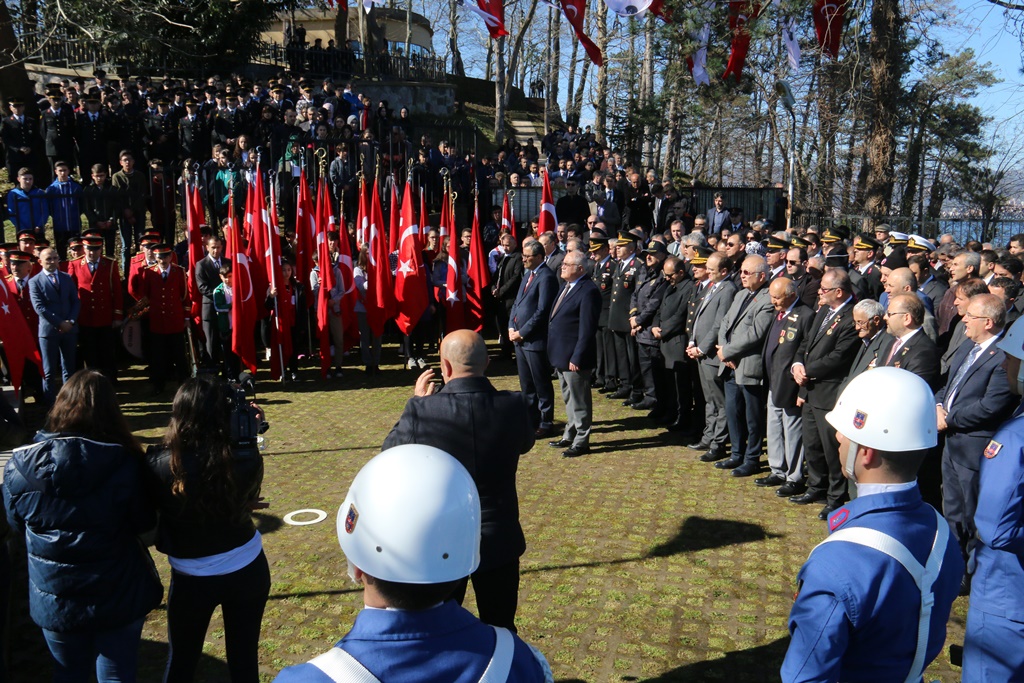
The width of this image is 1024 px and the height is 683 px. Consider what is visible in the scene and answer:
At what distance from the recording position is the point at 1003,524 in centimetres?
322

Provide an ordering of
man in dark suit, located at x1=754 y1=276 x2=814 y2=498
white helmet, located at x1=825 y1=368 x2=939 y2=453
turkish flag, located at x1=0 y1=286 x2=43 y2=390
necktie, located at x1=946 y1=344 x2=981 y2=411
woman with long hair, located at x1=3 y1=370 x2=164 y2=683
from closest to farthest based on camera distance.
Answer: white helmet, located at x1=825 y1=368 x2=939 y2=453
woman with long hair, located at x1=3 y1=370 x2=164 y2=683
necktie, located at x1=946 y1=344 x2=981 y2=411
man in dark suit, located at x1=754 y1=276 x2=814 y2=498
turkish flag, located at x1=0 y1=286 x2=43 y2=390

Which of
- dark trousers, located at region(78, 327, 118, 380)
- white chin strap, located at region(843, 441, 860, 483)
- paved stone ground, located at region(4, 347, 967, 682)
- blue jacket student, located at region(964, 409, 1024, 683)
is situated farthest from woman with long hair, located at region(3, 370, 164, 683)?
dark trousers, located at region(78, 327, 118, 380)

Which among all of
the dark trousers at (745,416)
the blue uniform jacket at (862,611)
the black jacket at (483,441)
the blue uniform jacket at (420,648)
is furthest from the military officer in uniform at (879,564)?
the dark trousers at (745,416)

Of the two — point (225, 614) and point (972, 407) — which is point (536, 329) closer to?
point (972, 407)

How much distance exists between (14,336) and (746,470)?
25.4 feet

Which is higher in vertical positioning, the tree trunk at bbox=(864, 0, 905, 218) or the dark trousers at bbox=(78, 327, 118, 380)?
the tree trunk at bbox=(864, 0, 905, 218)

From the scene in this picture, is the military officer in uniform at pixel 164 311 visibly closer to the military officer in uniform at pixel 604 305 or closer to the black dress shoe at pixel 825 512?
the military officer in uniform at pixel 604 305

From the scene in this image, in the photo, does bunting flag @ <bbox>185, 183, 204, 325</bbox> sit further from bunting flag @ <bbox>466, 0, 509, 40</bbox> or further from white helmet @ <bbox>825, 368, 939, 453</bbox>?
white helmet @ <bbox>825, 368, 939, 453</bbox>

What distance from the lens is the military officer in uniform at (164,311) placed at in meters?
10.9

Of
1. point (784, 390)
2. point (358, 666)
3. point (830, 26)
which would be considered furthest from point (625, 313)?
point (358, 666)

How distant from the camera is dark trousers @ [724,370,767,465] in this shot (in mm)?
7852

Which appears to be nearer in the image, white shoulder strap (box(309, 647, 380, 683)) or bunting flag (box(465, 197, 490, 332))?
white shoulder strap (box(309, 647, 380, 683))

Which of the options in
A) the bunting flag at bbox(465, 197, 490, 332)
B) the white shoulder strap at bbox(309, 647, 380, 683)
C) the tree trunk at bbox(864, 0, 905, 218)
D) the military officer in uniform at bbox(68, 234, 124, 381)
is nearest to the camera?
the white shoulder strap at bbox(309, 647, 380, 683)

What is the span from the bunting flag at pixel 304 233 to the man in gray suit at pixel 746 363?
6.35m
